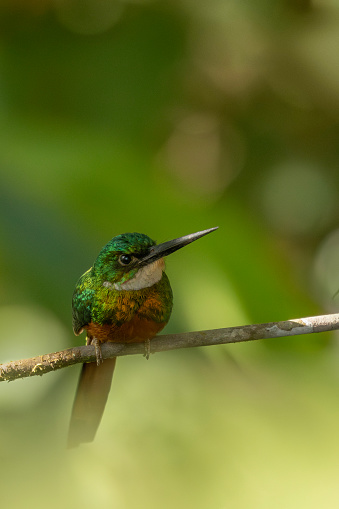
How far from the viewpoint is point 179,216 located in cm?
217

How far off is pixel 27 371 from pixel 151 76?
1588mm

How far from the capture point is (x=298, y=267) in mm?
2369

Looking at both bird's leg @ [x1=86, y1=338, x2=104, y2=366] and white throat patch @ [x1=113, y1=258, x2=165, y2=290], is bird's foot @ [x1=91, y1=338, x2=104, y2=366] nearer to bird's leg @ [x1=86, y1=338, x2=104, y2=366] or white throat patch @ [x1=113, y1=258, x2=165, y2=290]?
bird's leg @ [x1=86, y1=338, x2=104, y2=366]

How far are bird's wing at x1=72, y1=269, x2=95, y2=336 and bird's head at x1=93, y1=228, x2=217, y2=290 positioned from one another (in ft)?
0.16

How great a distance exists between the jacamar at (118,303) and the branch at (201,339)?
19 centimetres

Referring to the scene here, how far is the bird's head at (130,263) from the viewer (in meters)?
1.52

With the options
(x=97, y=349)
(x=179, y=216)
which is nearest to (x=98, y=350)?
(x=97, y=349)

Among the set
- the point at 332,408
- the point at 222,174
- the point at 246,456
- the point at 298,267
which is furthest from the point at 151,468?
the point at 222,174

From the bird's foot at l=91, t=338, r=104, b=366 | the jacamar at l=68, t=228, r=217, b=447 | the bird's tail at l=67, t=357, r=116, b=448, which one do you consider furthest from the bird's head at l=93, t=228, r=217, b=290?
the bird's tail at l=67, t=357, r=116, b=448

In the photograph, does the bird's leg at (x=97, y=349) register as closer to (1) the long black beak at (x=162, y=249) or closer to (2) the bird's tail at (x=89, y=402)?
(2) the bird's tail at (x=89, y=402)

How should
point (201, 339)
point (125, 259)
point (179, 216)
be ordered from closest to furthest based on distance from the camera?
point (201, 339)
point (125, 259)
point (179, 216)

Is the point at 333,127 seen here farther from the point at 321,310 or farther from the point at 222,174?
the point at 321,310

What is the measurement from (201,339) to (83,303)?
463 mm

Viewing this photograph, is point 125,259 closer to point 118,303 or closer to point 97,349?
point 118,303
